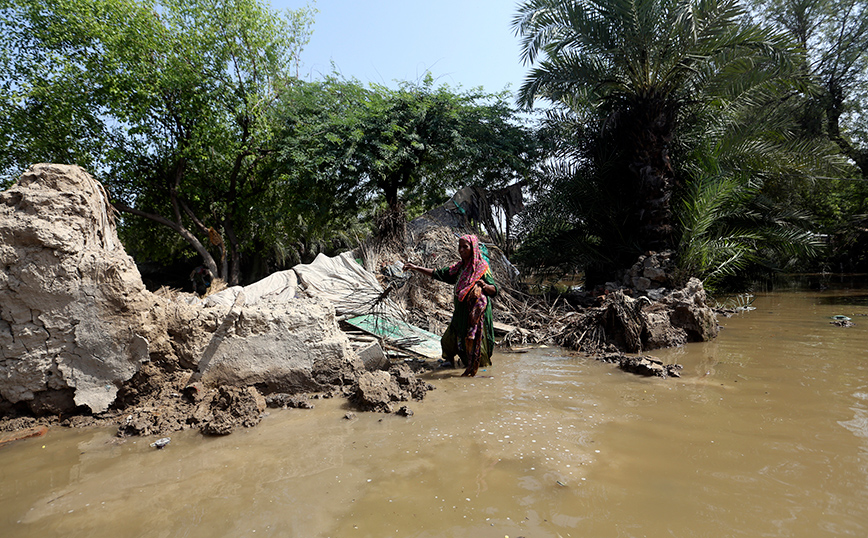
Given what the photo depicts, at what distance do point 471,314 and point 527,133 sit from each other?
10.9 metres

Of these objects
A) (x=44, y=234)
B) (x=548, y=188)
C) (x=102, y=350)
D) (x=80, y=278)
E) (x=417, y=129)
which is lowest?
(x=102, y=350)

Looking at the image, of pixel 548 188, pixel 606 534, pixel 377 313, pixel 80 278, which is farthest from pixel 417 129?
pixel 606 534

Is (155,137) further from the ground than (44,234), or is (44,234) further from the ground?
(155,137)

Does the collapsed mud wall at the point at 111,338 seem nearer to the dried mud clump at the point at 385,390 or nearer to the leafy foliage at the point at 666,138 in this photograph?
the dried mud clump at the point at 385,390

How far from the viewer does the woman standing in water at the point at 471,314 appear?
16.9 ft

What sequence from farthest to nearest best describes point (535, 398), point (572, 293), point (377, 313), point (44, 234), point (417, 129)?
1. point (417, 129)
2. point (572, 293)
3. point (377, 313)
4. point (535, 398)
5. point (44, 234)

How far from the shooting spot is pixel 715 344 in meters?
6.19

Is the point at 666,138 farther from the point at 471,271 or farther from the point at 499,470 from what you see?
the point at 499,470

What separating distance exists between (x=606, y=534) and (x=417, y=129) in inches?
514

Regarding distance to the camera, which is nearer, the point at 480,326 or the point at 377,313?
the point at 480,326

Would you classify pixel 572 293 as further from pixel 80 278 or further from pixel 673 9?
pixel 80 278

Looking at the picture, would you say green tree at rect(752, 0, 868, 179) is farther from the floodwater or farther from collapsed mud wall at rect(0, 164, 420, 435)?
collapsed mud wall at rect(0, 164, 420, 435)

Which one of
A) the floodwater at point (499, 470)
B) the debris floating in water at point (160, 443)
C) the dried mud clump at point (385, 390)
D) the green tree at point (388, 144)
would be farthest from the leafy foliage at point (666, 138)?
the debris floating in water at point (160, 443)

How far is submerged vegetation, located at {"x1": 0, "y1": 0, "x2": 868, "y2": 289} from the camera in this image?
9.06 meters
